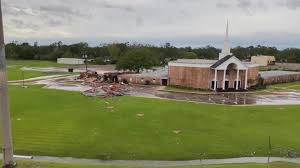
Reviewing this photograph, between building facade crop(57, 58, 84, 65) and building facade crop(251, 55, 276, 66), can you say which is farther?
building facade crop(57, 58, 84, 65)

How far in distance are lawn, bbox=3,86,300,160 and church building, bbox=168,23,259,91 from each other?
21139mm

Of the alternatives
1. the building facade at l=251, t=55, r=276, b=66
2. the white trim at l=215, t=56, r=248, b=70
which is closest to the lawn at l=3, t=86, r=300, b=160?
the white trim at l=215, t=56, r=248, b=70

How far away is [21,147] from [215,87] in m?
45.6

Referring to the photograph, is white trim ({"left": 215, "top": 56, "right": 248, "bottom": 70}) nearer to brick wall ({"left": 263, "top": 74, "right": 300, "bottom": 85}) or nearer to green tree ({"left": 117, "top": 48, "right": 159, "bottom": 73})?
brick wall ({"left": 263, "top": 74, "right": 300, "bottom": 85})

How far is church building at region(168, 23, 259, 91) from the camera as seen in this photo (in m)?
67.4

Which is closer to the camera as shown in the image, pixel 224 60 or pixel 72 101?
pixel 72 101

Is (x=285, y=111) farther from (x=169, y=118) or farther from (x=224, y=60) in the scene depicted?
(x=224, y=60)

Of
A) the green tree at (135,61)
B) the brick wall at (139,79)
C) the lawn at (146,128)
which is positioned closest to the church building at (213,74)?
the brick wall at (139,79)

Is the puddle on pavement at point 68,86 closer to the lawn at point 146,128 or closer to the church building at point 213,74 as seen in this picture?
the lawn at point 146,128

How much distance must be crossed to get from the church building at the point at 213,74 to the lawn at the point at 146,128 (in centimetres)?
2114

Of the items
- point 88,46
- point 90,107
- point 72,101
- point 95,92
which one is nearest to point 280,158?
point 90,107

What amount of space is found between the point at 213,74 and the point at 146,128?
3787 cm

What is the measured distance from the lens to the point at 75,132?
98.4 ft

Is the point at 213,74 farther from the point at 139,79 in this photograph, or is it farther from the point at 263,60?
the point at 263,60
